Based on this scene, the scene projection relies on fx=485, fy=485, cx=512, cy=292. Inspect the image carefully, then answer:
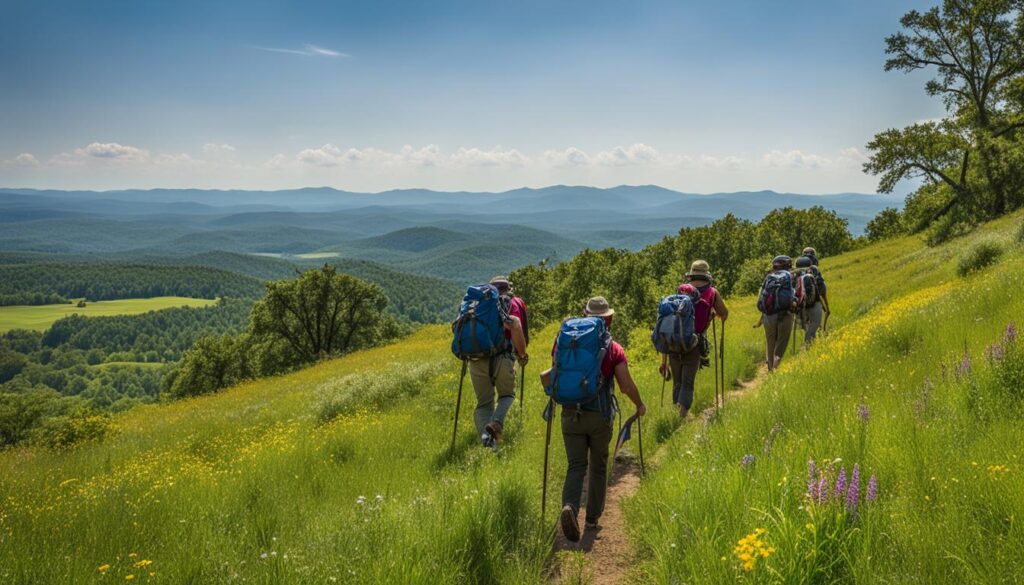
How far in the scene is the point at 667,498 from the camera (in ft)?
14.6

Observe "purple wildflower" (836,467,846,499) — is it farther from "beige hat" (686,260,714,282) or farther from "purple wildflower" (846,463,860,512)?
"beige hat" (686,260,714,282)

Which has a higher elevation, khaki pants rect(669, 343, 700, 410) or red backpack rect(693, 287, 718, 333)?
red backpack rect(693, 287, 718, 333)

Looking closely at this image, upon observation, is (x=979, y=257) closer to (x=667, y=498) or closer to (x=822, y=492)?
(x=667, y=498)

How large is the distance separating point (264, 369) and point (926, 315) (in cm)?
5891

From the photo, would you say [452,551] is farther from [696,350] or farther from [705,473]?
[696,350]

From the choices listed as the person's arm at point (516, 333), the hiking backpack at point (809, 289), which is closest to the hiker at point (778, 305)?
the hiking backpack at point (809, 289)

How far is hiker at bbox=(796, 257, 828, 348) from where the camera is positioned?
11.2 m

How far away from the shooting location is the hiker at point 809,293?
36.8 ft

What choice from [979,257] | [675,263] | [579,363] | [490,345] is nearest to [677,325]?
[490,345]

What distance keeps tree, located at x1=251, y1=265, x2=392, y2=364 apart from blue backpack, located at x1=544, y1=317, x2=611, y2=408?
47.4 m

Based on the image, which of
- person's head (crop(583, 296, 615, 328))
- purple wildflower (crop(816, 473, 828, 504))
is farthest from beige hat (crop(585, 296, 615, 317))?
purple wildflower (crop(816, 473, 828, 504))

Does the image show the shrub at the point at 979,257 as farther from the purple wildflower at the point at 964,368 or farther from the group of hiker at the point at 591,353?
the purple wildflower at the point at 964,368

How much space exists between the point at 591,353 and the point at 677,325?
3.39 m

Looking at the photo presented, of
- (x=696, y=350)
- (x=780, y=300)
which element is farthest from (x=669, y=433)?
(x=780, y=300)
